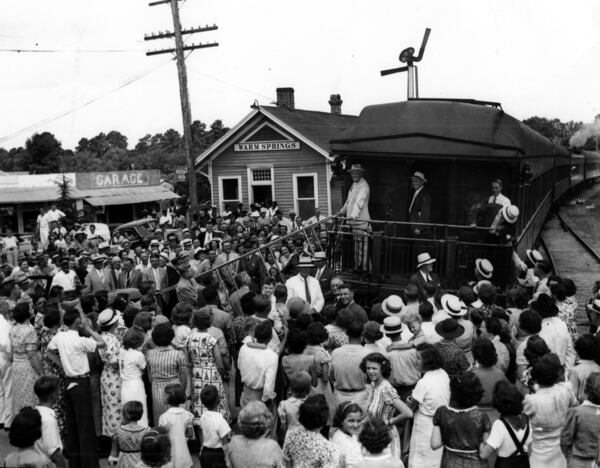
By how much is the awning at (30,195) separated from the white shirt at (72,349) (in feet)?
92.0

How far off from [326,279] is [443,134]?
10.5ft

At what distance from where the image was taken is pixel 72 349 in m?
6.65

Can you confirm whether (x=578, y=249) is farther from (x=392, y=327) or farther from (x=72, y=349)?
(x=72, y=349)

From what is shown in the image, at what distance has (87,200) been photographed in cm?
3562

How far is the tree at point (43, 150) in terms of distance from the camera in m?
79.8

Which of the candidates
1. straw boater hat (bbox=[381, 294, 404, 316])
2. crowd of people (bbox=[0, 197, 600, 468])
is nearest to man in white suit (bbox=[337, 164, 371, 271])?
crowd of people (bbox=[0, 197, 600, 468])

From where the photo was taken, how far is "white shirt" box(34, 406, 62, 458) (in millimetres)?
5285

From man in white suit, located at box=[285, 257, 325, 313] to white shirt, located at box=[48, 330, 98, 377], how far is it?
3.04 meters

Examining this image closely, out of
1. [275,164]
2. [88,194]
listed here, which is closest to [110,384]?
[275,164]

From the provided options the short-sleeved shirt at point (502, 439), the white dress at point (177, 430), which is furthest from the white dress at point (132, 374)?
the short-sleeved shirt at point (502, 439)

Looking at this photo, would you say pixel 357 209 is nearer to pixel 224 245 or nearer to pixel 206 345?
pixel 224 245

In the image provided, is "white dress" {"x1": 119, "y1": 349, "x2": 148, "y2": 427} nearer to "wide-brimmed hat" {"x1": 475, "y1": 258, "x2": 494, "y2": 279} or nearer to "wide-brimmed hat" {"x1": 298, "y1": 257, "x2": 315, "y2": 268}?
"wide-brimmed hat" {"x1": 298, "y1": 257, "x2": 315, "y2": 268}

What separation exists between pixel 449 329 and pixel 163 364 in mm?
2826

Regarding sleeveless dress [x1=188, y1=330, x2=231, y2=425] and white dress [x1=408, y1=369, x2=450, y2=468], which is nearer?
white dress [x1=408, y1=369, x2=450, y2=468]
